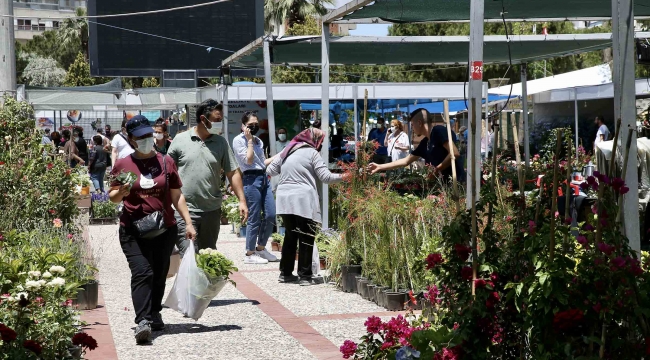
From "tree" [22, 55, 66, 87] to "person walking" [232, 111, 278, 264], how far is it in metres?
72.3

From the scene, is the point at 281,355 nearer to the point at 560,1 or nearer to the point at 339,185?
the point at 339,185

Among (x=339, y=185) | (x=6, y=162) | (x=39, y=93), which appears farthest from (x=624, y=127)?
(x=39, y=93)

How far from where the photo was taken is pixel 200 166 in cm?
869

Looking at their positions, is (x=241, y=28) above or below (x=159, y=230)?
above

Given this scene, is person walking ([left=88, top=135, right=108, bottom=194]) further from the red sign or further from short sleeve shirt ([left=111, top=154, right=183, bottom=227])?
the red sign

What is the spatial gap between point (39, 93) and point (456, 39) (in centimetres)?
1734

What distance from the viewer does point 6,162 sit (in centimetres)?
1138

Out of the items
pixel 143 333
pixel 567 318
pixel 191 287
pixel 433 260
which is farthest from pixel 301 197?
pixel 567 318

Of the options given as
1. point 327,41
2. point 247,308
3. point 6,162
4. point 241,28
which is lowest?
point 247,308

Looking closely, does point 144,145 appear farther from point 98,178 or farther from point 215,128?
point 98,178

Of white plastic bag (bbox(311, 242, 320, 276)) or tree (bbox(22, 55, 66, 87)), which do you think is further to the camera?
tree (bbox(22, 55, 66, 87))

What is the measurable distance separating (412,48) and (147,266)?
9347 mm

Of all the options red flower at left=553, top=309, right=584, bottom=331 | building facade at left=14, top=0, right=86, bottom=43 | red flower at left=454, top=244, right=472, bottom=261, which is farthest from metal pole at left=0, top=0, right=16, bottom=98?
building facade at left=14, top=0, right=86, bottom=43

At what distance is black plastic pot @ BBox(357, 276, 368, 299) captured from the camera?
362 inches
